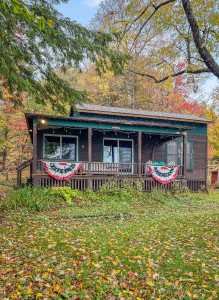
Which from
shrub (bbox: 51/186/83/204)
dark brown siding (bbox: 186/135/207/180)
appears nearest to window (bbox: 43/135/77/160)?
shrub (bbox: 51/186/83/204)

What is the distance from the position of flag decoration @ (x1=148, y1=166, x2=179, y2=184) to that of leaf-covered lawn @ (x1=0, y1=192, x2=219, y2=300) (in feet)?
13.4

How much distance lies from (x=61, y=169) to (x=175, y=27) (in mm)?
6875

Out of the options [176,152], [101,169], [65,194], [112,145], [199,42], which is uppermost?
[199,42]

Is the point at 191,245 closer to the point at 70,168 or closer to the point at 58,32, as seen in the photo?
the point at 58,32

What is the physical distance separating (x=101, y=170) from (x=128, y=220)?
5224 millimetres

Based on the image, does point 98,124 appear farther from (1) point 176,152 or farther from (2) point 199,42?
(2) point 199,42

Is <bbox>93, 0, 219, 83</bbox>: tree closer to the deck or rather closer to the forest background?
the forest background

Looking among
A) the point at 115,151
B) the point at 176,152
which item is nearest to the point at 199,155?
the point at 176,152

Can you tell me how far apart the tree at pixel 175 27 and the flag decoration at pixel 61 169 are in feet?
18.3

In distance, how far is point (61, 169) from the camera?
10375mm

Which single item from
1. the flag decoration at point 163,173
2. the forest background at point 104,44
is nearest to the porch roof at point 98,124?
the flag decoration at point 163,173

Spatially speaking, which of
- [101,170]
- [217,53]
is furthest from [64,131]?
[217,53]

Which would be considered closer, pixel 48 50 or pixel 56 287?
pixel 56 287

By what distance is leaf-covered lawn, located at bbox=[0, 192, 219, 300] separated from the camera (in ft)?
11.0
